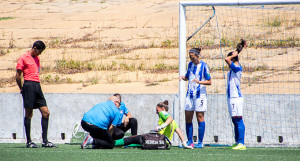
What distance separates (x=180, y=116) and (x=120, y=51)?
49.5 ft

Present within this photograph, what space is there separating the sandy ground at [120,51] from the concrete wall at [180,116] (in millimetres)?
4776

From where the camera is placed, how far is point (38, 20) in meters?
36.2

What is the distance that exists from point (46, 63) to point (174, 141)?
46.2ft

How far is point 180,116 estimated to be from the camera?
31.2ft

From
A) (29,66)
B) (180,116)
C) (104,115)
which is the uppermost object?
(29,66)

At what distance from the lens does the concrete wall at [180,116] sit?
31.7 ft

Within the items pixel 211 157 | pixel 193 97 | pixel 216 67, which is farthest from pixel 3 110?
pixel 216 67

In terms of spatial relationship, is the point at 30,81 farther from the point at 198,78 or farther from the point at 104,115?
the point at 198,78

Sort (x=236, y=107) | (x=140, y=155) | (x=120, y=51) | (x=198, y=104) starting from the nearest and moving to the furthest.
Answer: (x=140, y=155)
(x=236, y=107)
(x=198, y=104)
(x=120, y=51)

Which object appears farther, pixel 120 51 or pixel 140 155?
pixel 120 51

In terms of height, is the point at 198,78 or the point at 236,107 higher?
the point at 198,78

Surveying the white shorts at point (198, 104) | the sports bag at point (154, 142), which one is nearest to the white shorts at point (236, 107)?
the white shorts at point (198, 104)

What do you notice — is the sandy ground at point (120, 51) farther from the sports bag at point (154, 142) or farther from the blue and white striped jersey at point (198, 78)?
the sports bag at point (154, 142)

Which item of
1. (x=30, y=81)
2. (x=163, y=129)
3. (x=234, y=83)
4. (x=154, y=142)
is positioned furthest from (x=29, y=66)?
(x=234, y=83)
